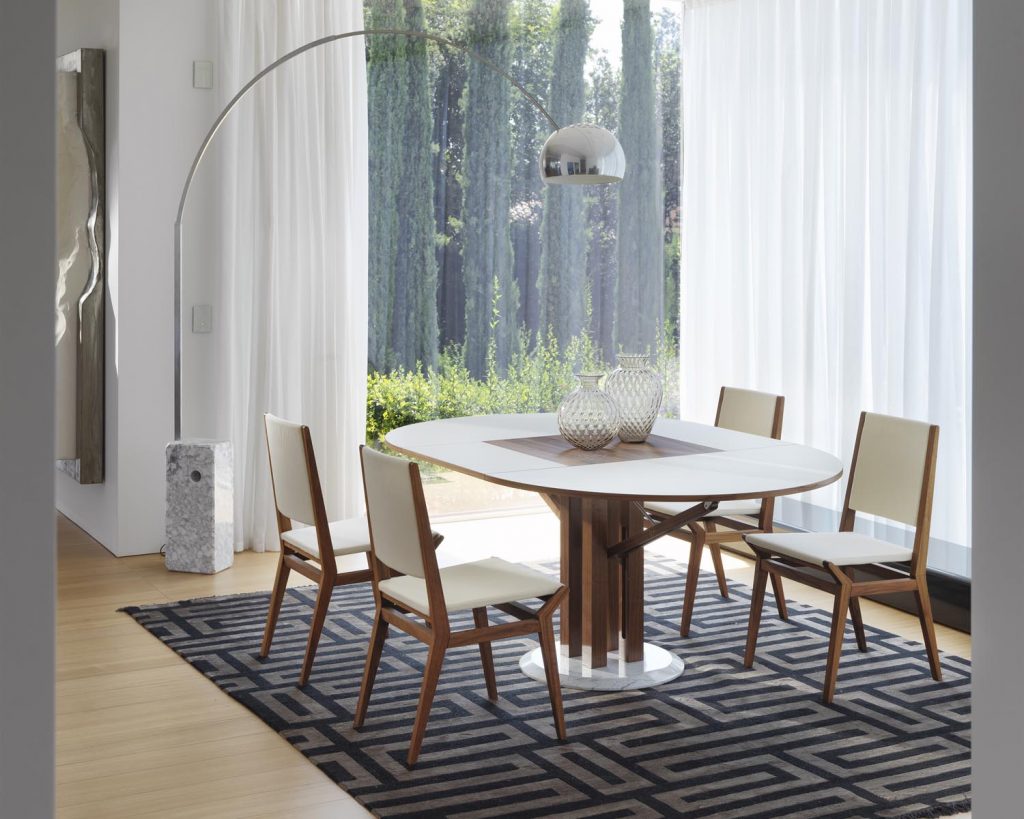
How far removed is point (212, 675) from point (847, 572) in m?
2.01

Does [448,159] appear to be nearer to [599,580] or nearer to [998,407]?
[599,580]

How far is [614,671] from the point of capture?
3.85 m

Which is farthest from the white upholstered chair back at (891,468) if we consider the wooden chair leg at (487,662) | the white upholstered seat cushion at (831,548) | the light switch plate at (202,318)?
the light switch plate at (202,318)

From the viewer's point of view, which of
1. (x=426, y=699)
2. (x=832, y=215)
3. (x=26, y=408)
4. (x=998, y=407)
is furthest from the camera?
(x=832, y=215)

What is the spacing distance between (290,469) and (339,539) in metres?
0.28

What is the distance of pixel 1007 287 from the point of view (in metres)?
1.42

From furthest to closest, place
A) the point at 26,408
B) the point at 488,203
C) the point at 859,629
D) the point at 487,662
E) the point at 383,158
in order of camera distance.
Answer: the point at 488,203 → the point at 383,158 → the point at 859,629 → the point at 487,662 → the point at 26,408

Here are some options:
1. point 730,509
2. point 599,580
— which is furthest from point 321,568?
point 730,509

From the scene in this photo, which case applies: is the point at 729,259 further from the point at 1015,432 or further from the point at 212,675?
the point at 1015,432

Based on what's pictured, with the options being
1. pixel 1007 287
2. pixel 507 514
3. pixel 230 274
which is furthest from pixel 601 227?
pixel 1007 287

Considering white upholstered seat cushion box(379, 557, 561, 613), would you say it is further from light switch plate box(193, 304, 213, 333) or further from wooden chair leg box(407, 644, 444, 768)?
light switch plate box(193, 304, 213, 333)

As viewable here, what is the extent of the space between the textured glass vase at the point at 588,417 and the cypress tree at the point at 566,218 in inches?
105

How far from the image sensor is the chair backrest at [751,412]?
4598mm

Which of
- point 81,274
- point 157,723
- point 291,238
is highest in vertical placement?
point 291,238
